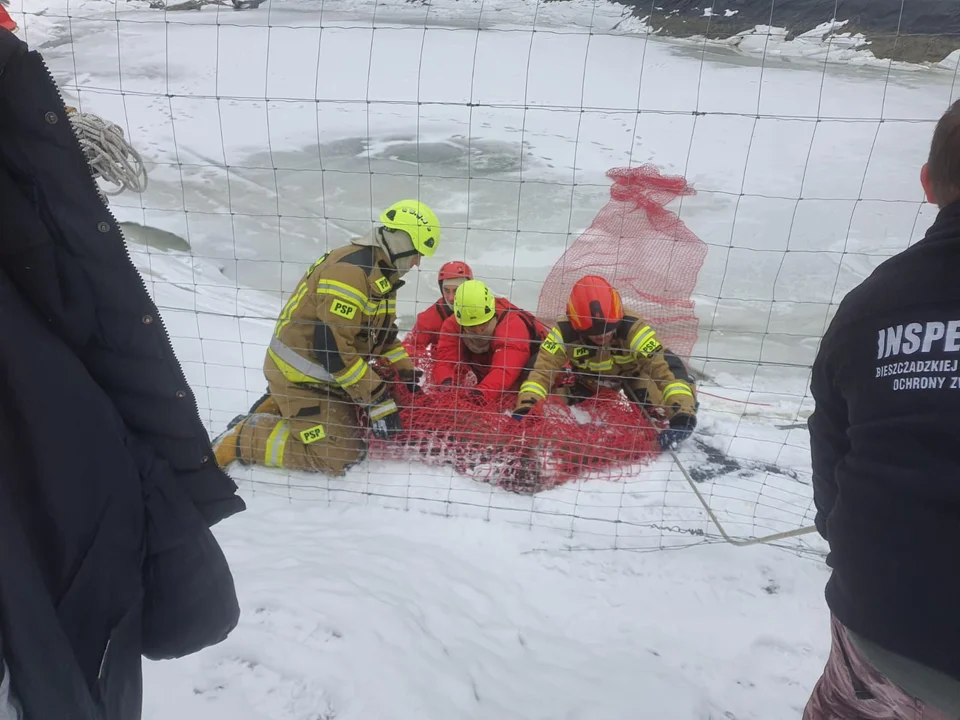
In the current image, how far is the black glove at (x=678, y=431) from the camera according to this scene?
380 centimetres

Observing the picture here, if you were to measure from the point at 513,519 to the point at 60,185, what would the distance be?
2.42 meters

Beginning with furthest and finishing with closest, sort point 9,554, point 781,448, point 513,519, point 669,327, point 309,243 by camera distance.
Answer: point 309,243 → point 669,327 → point 781,448 → point 513,519 → point 9,554

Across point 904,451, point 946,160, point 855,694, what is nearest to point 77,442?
point 904,451

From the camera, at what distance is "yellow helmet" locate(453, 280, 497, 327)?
13.1ft

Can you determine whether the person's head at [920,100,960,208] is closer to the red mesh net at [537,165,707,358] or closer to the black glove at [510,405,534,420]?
the black glove at [510,405,534,420]

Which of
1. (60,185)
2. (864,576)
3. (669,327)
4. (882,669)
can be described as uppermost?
(60,185)

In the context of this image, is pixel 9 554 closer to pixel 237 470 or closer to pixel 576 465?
pixel 237 470

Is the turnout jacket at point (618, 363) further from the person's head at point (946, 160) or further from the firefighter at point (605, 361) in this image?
the person's head at point (946, 160)

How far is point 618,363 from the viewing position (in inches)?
163

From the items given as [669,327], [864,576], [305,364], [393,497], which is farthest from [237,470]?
[669,327]

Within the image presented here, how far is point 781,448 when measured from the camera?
148 inches

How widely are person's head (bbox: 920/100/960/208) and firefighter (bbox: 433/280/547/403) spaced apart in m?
2.78

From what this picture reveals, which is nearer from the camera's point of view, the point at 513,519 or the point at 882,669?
the point at 882,669

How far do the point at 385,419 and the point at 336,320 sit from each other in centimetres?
69
